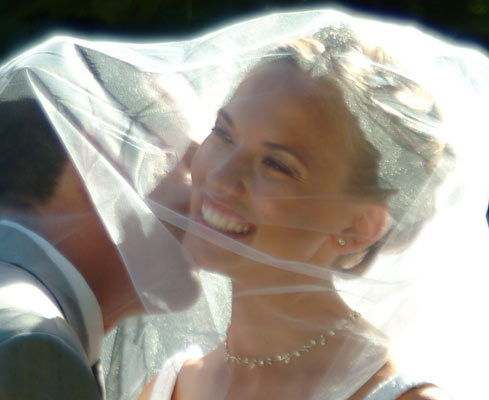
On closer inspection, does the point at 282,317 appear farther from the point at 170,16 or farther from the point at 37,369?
the point at 170,16

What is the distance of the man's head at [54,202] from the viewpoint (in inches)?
63.2

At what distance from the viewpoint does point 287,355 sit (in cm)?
166

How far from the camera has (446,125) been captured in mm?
1515

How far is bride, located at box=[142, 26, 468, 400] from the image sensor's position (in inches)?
59.1

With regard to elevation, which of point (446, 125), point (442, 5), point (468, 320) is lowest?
point (468, 320)

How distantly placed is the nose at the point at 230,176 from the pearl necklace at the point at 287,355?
0.33 metres

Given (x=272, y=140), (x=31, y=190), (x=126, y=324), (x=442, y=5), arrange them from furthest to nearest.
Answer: (x=442, y=5), (x=126, y=324), (x=31, y=190), (x=272, y=140)

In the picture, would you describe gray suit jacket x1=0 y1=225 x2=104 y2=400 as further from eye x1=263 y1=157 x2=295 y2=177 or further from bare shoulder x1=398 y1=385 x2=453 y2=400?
bare shoulder x1=398 y1=385 x2=453 y2=400

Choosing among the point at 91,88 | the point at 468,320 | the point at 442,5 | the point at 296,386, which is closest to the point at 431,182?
the point at 468,320

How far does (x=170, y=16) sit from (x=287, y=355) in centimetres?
142

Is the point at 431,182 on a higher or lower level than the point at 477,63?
lower

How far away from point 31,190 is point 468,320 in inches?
34.8

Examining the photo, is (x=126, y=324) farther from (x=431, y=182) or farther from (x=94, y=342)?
(x=431, y=182)

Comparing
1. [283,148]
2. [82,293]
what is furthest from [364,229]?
[82,293]
